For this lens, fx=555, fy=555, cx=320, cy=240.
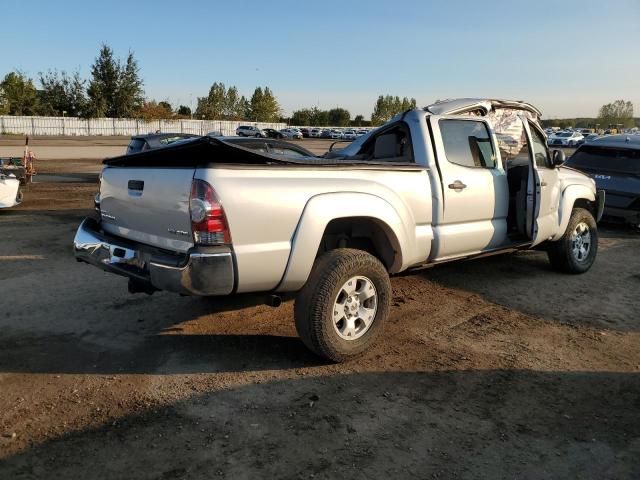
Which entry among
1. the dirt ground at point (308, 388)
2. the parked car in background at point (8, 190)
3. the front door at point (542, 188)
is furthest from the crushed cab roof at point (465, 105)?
the parked car in background at point (8, 190)

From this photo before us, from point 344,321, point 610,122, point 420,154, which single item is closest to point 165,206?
point 344,321

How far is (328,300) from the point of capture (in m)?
3.94

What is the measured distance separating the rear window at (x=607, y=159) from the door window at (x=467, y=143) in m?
5.82

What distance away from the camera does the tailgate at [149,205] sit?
11.9 feet

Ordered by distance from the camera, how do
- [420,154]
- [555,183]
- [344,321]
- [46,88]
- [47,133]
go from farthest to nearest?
[46,88] < [47,133] < [555,183] < [420,154] < [344,321]

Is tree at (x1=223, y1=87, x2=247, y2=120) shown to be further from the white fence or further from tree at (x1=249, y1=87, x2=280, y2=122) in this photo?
the white fence

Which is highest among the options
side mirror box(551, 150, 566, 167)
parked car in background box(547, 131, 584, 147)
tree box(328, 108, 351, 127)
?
tree box(328, 108, 351, 127)

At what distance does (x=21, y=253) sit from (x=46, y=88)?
68430mm

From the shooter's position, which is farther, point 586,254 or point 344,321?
point 586,254

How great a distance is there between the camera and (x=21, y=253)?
24.4ft

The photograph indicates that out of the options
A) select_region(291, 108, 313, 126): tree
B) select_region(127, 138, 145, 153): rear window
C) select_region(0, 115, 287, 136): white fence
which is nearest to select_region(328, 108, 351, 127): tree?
select_region(291, 108, 313, 126): tree

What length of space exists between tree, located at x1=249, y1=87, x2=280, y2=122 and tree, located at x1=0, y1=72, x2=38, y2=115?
3552cm

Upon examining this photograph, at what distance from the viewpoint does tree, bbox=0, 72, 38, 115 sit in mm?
66688

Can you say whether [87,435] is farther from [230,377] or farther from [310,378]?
Answer: [310,378]
